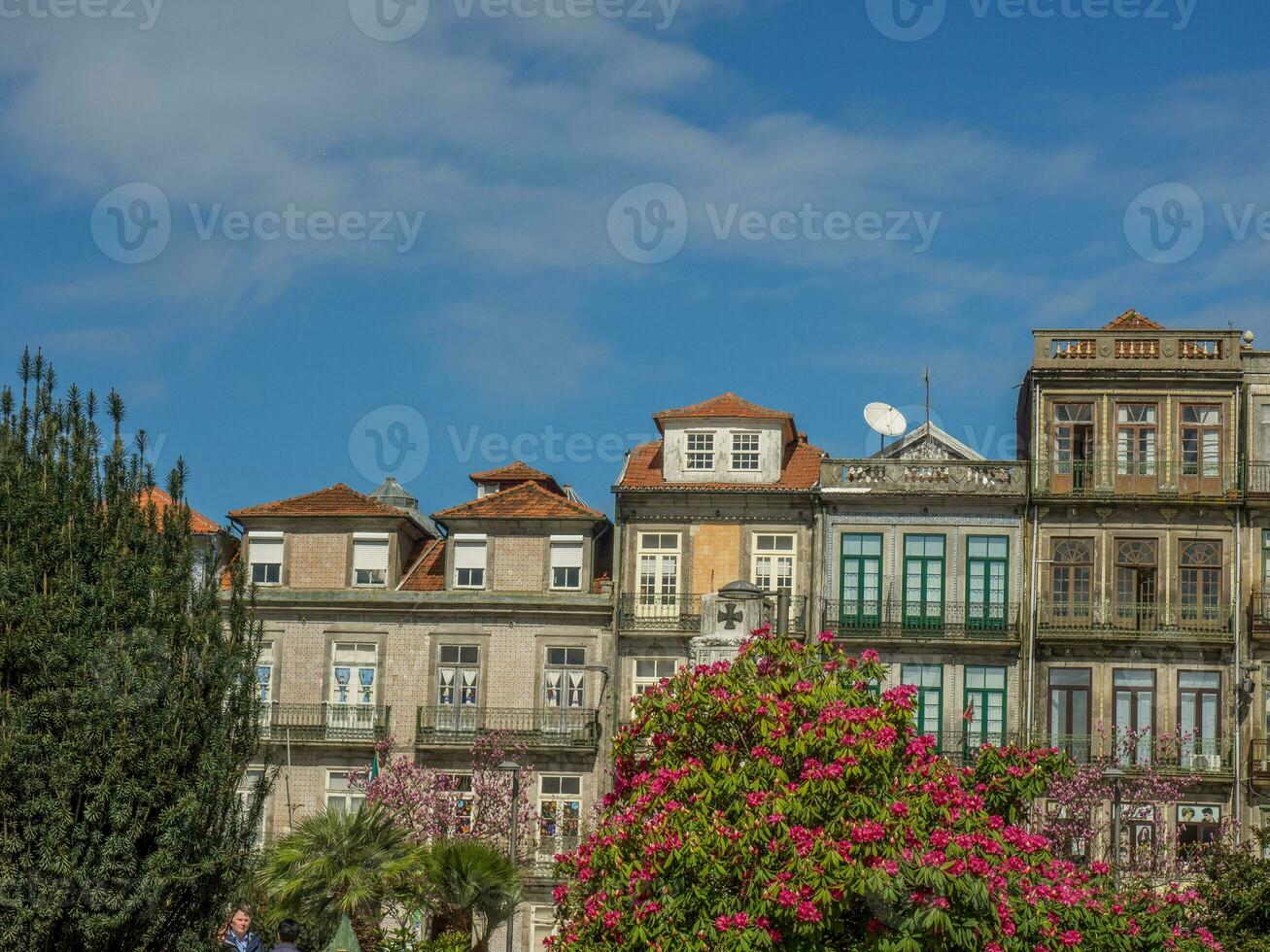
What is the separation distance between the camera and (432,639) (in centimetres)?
5191

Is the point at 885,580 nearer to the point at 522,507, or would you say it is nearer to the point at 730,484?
the point at 730,484

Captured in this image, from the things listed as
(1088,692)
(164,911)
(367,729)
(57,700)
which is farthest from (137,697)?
(1088,692)

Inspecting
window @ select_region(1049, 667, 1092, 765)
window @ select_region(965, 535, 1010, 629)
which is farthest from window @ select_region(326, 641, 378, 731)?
window @ select_region(1049, 667, 1092, 765)

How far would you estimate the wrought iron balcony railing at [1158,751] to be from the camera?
157 feet

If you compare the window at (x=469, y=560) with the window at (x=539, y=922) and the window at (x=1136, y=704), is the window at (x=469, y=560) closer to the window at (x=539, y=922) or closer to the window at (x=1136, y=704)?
the window at (x=539, y=922)

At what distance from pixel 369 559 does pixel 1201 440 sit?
837 inches

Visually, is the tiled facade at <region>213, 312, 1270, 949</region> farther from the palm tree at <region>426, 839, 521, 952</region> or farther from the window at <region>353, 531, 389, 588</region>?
the palm tree at <region>426, 839, 521, 952</region>

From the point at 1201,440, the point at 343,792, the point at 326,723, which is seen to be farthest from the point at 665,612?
the point at 1201,440

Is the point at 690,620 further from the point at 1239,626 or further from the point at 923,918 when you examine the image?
the point at 923,918

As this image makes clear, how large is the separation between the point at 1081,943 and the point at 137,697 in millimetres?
13822

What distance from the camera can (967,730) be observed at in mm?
48750

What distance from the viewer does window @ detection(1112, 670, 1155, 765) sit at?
1906 inches

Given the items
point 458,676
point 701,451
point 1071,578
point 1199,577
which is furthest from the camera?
point 701,451

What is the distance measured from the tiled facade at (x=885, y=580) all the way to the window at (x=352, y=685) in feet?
0.19
